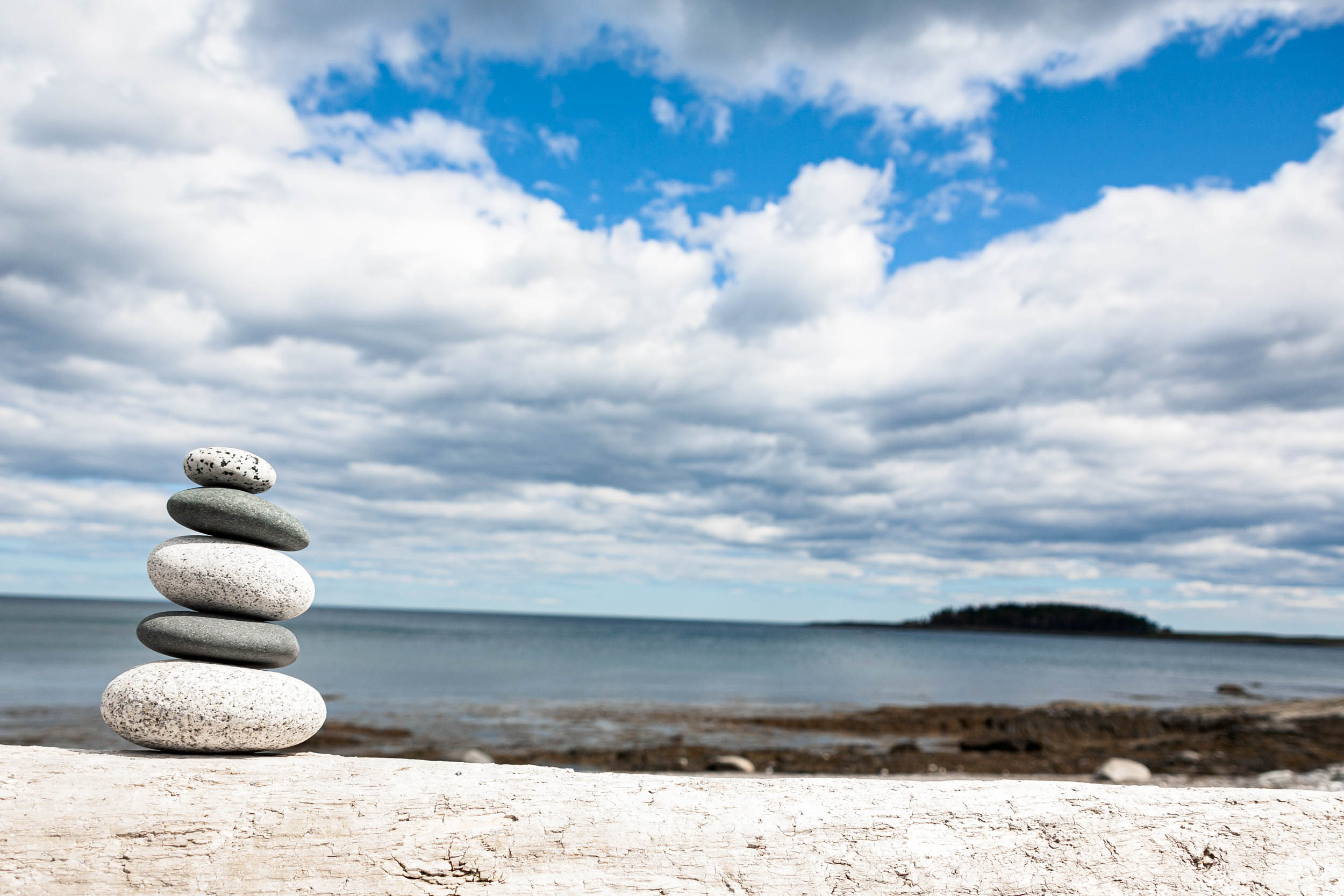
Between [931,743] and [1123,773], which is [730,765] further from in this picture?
[931,743]

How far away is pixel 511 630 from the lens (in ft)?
397

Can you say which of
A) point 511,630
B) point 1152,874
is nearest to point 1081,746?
point 1152,874

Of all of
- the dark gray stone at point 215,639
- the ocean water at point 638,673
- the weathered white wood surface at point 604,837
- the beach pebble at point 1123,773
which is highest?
the dark gray stone at point 215,639

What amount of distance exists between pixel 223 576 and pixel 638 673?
4037cm

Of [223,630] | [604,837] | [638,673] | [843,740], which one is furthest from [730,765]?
[638,673]

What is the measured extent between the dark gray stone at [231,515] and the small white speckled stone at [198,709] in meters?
0.84

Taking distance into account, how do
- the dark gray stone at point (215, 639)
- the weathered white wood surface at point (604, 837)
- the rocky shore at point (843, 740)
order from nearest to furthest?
the weathered white wood surface at point (604, 837), the dark gray stone at point (215, 639), the rocky shore at point (843, 740)

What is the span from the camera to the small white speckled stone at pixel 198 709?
4730 mm

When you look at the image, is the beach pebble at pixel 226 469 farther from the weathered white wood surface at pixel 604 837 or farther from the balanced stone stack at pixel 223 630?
the weathered white wood surface at pixel 604 837

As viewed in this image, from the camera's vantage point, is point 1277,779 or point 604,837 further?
point 1277,779

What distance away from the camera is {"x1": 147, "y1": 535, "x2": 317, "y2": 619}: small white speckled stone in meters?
5.12

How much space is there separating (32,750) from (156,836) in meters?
1.48

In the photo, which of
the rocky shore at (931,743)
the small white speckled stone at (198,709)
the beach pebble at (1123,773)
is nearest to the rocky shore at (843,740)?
the rocky shore at (931,743)

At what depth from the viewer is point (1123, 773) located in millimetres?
15188
